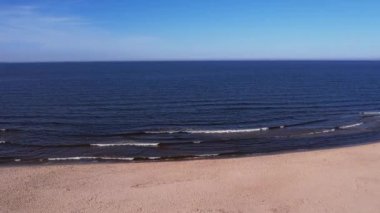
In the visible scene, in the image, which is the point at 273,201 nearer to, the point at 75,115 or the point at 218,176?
the point at 218,176

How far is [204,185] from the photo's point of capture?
69.3ft

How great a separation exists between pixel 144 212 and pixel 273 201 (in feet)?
19.7

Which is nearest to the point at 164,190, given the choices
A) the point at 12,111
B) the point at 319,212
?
the point at 319,212

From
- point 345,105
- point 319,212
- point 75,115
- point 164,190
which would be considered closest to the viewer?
point 319,212

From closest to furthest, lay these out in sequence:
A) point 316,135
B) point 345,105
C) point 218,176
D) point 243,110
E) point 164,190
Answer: point 164,190
point 218,176
point 316,135
point 243,110
point 345,105

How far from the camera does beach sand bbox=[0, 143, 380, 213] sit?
1830 cm

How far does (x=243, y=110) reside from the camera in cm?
4722

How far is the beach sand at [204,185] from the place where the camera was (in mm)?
18297

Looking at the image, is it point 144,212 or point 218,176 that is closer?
point 144,212

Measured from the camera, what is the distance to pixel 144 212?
17.6 metres

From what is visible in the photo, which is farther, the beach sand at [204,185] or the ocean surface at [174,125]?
the ocean surface at [174,125]

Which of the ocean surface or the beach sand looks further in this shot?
the ocean surface

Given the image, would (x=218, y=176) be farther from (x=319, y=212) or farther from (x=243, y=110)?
(x=243, y=110)

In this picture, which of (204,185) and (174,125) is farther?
(174,125)
